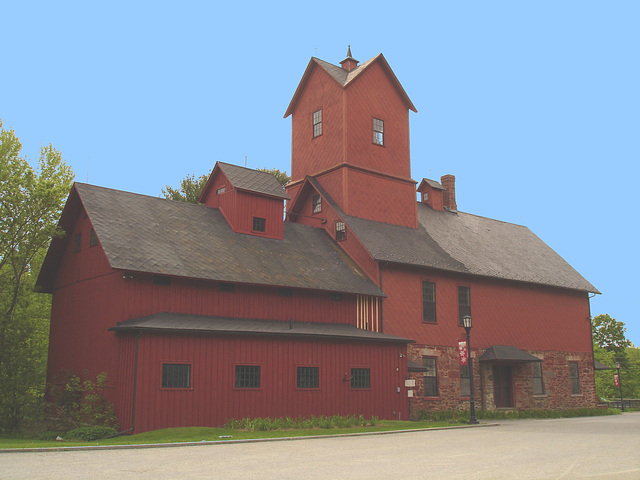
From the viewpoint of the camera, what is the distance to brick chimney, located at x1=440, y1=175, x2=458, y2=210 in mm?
40191

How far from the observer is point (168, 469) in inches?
450

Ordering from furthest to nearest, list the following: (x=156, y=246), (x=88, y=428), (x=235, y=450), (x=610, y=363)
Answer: (x=610, y=363), (x=156, y=246), (x=88, y=428), (x=235, y=450)

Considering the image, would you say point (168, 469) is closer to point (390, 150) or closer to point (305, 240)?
point (305, 240)

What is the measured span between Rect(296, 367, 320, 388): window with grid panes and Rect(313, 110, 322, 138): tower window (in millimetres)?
14034

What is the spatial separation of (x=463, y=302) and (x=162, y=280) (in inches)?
611

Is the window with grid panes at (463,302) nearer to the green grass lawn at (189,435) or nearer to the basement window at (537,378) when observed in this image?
the basement window at (537,378)

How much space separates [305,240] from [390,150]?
7.41 metres

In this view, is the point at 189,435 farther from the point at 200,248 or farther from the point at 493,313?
the point at 493,313

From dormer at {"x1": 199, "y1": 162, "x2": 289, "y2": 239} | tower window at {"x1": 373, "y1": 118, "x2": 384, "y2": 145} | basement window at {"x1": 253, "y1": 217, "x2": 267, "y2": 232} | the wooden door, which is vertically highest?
tower window at {"x1": 373, "y1": 118, "x2": 384, "y2": 145}

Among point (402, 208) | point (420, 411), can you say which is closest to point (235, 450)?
point (420, 411)

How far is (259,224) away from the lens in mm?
28453

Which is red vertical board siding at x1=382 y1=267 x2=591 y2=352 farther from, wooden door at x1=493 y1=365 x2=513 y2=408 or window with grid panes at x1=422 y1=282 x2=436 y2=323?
wooden door at x1=493 y1=365 x2=513 y2=408

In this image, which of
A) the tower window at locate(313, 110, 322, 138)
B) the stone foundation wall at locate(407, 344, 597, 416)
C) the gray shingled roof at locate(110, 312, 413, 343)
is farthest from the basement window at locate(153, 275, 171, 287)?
the tower window at locate(313, 110, 322, 138)

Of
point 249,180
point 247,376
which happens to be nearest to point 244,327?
point 247,376
